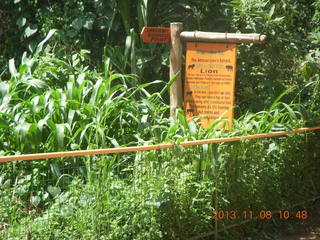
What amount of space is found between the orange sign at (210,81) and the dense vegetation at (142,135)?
1.01 feet

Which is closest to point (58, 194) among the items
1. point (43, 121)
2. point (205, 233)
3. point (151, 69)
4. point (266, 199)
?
point (43, 121)

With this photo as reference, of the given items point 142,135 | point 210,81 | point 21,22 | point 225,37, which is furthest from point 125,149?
point 21,22

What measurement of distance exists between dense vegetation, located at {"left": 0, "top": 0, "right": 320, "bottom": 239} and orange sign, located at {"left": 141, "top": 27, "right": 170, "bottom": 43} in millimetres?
419

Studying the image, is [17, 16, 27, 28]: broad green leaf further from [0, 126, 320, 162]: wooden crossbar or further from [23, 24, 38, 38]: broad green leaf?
[0, 126, 320, 162]: wooden crossbar

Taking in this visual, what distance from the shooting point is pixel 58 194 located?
13.6 feet

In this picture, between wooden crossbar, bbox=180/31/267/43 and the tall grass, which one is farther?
wooden crossbar, bbox=180/31/267/43

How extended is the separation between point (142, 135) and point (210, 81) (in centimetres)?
107

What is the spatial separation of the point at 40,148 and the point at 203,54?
6.40 ft

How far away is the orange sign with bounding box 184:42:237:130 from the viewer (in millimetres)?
5641

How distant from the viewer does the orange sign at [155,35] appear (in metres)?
5.68

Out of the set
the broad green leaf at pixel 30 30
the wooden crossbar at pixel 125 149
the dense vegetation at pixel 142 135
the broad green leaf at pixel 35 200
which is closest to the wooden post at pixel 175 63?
the dense vegetation at pixel 142 135
